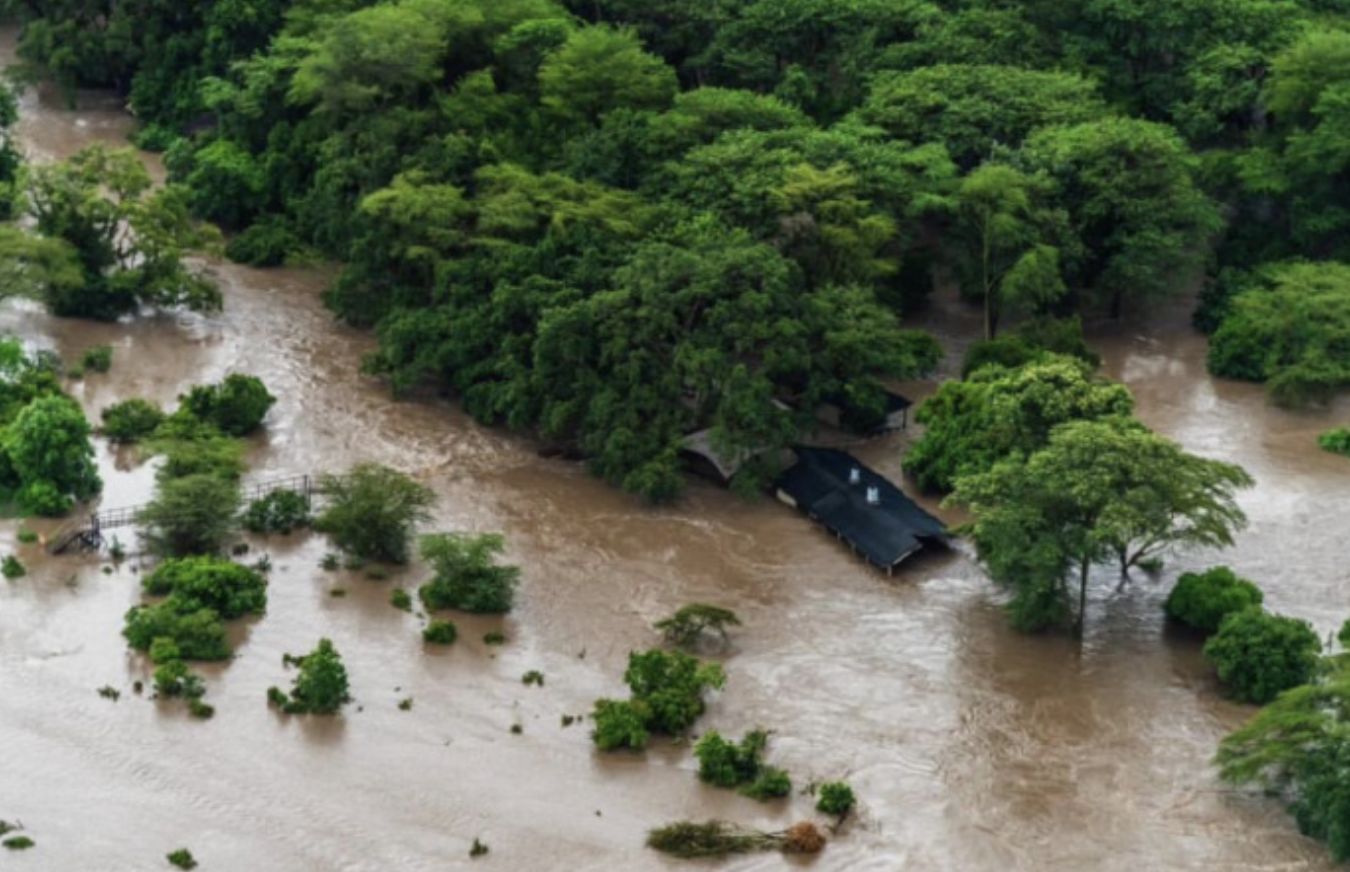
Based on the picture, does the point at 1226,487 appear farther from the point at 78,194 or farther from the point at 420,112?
the point at 78,194

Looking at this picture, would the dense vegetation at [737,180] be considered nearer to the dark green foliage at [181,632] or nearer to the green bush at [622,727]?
the green bush at [622,727]

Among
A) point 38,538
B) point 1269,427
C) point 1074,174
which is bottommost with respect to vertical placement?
point 38,538

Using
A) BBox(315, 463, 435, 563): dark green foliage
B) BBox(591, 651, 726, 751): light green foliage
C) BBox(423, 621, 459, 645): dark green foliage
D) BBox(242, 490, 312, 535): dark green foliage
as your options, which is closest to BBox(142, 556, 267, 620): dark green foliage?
BBox(315, 463, 435, 563): dark green foliage

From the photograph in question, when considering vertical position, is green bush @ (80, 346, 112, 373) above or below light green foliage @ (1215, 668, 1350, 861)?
below

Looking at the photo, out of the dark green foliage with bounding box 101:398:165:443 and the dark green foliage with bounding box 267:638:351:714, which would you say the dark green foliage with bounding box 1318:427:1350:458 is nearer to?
the dark green foliage with bounding box 267:638:351:714

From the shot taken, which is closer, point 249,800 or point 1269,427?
point 249,800

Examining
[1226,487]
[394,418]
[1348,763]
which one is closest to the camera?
[1348,763]

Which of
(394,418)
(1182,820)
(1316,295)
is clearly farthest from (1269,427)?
(394,418)
